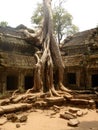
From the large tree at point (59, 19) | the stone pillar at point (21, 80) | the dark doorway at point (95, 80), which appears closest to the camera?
the stone pillar at point (21, 80)

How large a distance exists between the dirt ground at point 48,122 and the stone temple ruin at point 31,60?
4233 millimetres

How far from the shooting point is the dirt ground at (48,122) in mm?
8641

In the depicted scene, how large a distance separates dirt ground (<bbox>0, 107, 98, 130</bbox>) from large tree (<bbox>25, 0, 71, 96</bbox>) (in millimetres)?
2891

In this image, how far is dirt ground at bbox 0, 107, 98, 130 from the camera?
8.64m

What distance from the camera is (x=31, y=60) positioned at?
55.1 feet

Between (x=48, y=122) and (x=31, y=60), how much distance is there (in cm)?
788

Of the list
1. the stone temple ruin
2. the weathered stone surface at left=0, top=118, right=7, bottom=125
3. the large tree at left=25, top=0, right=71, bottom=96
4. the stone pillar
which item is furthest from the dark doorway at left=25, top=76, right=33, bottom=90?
the weathered stone surface at left=0, top=118, right=7, bottom=125

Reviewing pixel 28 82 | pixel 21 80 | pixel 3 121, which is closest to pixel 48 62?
pixel 21 80

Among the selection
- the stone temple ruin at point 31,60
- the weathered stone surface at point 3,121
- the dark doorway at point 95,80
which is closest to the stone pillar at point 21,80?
the stone temple ruin at point 31,60

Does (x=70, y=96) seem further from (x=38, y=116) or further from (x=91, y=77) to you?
(x=91, y=77)

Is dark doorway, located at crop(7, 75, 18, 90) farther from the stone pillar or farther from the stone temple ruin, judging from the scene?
the stone pillar

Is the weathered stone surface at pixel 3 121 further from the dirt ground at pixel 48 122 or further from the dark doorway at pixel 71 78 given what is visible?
the dark doorway at pixel 71 78

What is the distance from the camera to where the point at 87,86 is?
18.0 m

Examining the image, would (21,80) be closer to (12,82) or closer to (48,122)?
(12,82)
